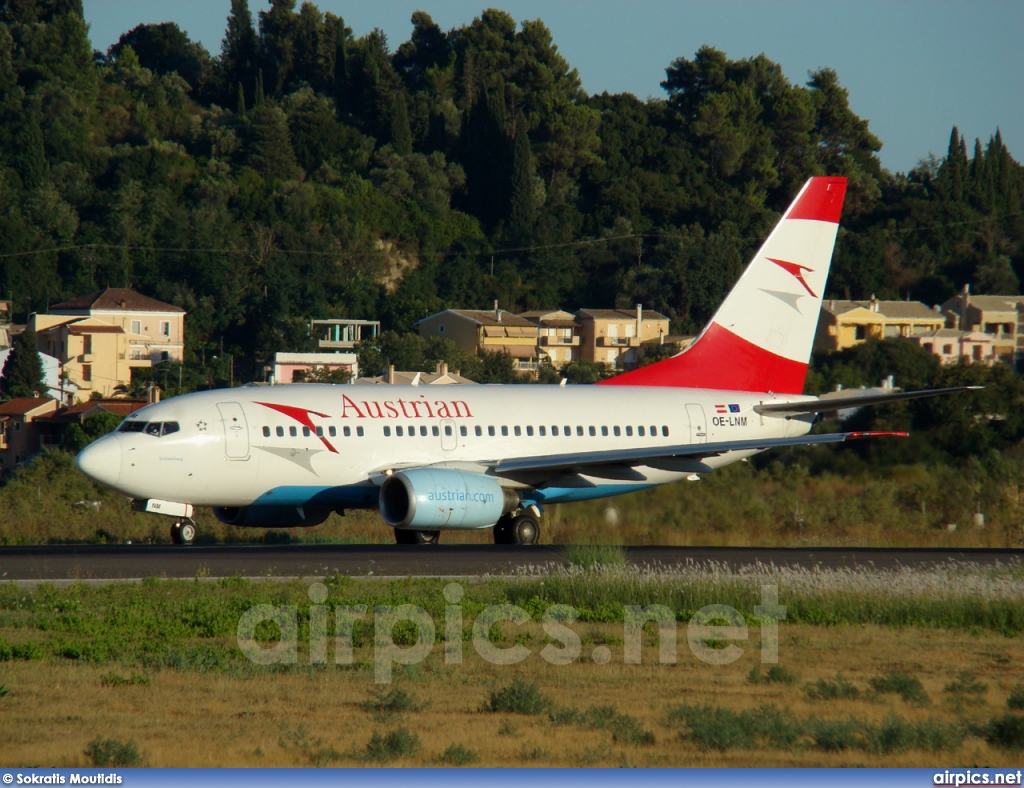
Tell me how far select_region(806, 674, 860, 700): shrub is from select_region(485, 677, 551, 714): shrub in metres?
2.33

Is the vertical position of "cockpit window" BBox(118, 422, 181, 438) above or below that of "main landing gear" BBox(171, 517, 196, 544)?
above

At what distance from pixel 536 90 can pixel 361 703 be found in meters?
150

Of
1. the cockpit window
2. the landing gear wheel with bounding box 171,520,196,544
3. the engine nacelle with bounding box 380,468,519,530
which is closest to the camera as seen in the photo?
the engine nacelle with bounding box 380,468,519,530

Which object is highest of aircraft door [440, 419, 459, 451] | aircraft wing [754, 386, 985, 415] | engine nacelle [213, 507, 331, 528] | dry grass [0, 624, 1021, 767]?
aircraft wing [754, 386, 985, 415]

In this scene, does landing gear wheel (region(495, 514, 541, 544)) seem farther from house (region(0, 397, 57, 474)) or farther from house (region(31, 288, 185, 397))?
house (region(31, 288, 185, 397))

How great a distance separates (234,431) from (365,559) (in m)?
4.93

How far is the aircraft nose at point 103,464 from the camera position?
2530cm

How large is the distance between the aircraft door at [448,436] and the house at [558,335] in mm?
89095

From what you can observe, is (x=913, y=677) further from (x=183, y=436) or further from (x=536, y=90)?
(x=536, y=90)

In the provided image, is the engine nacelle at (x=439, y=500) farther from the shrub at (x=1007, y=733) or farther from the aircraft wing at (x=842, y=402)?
the shrub at (x=1007, y=733)

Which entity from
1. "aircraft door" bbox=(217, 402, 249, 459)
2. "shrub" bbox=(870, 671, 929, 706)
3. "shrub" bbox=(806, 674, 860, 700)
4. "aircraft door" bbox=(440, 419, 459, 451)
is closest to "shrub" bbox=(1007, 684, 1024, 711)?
"shrub" bbox=(870, 671, 929, 706)

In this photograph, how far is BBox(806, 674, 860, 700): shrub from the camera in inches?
486

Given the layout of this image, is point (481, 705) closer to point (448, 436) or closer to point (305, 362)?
point (448, 436)

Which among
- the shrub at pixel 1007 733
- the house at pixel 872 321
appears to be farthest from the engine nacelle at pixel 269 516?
the house at pixel 872 321
